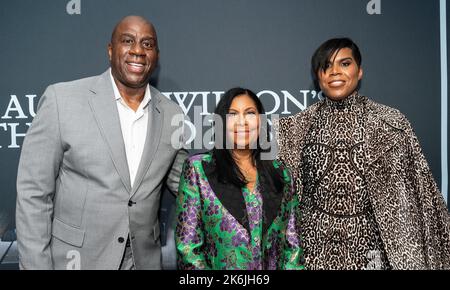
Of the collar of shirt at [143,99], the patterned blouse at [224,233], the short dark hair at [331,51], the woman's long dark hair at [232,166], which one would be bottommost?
the patterned blouse at [224,233]

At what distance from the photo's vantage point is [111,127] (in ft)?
7.23

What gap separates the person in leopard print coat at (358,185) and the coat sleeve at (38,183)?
1200 mm

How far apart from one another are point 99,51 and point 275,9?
3.85 feet

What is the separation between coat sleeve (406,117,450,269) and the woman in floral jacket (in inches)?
28.9

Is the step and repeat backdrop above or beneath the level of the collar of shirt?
above

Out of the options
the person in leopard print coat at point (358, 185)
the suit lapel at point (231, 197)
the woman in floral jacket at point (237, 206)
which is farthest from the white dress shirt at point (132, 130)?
the person in leopard print coat at point (358, 185)

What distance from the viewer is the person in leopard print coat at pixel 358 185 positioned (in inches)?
92.1

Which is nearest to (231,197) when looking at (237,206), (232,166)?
(237,206)

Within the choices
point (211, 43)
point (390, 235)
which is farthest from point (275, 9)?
point (390, 235)

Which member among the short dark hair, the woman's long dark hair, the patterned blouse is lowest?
the patterned blouse

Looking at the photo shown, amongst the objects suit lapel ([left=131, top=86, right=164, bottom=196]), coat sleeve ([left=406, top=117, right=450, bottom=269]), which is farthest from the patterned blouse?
coat sleeve ([left=406, top=117, right=450, bottom=269])

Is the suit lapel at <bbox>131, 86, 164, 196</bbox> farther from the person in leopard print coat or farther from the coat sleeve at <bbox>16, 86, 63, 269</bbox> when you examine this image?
the person in leopard print coat

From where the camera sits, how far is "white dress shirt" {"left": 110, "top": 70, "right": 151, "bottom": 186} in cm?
228

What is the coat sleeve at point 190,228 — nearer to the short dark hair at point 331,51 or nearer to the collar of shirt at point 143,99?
the collar of shirt at point 143,99
